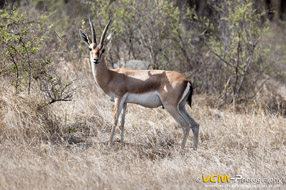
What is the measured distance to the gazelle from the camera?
664cm

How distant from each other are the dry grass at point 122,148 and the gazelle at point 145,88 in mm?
593

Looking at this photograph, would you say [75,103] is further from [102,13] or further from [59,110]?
[102,13]

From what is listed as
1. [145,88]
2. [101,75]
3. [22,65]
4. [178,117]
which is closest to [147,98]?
[145,88]

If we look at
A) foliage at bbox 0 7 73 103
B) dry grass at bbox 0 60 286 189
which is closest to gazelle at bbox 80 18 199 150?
dry grass at bbox 0 60 286 189

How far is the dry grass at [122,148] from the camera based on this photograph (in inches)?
197

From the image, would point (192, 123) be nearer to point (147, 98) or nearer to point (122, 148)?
point (147, 98)

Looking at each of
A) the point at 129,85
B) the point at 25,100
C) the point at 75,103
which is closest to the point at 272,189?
the point at 129,85

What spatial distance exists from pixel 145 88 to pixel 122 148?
110 cm

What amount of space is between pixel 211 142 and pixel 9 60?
13.2ft

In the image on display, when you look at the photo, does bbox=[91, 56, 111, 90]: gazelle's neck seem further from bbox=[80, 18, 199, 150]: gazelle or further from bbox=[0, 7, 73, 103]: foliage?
bbox=[0, 7, 73, 103]: foliage

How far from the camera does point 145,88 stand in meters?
6.77

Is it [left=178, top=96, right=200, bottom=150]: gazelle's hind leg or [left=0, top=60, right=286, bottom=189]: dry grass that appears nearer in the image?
[left=0, top=60, right=286, bottom=189]: dry grass

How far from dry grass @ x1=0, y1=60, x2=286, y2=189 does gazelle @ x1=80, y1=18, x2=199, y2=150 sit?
593 millimetres

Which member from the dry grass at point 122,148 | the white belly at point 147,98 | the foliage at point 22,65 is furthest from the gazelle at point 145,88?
the foliage at point 22,65
